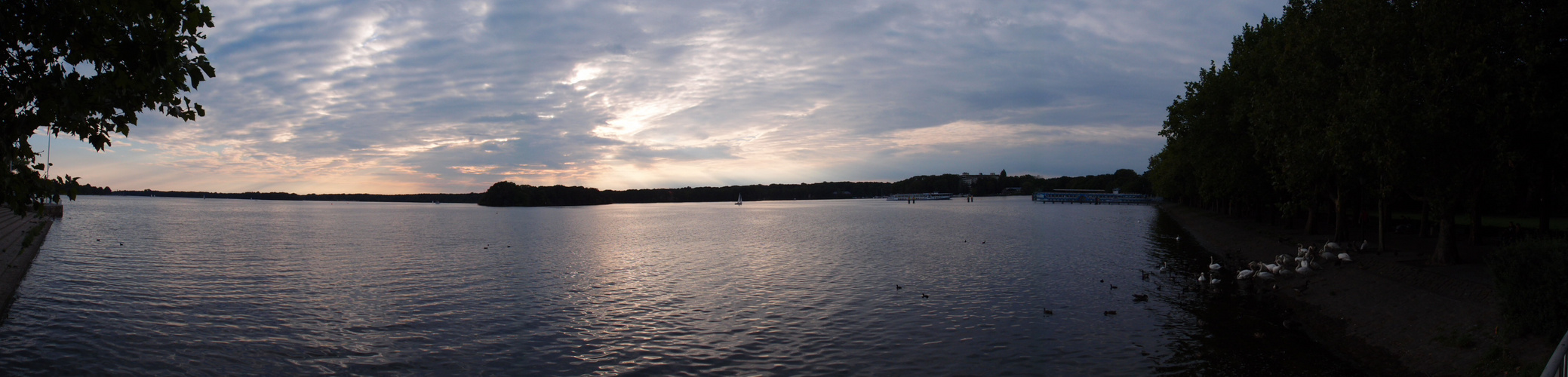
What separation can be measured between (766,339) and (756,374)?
307cm

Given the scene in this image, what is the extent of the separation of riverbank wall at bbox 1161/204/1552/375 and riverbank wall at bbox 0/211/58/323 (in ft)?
70.8

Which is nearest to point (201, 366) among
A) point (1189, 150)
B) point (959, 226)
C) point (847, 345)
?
point (847, 345)

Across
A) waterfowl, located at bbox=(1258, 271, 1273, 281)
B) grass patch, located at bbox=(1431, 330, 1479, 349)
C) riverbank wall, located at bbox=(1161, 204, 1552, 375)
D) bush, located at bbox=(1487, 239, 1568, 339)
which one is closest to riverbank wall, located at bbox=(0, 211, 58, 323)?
bush, located at bbox=(1487, 239, 1568, 339)

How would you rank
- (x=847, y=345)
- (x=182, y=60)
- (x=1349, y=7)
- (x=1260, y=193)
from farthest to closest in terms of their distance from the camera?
(x=1260, y=193), (x=1349, y=7), (x=847, y=345), (x=182, y=60)

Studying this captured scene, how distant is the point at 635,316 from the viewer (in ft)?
67.1

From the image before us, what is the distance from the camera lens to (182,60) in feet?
28.0

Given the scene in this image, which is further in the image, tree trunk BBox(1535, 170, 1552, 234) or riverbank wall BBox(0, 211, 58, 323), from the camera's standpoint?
tree trunk BBox(1535, 170, 1552, 234)

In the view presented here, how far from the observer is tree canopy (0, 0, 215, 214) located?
8148 mm

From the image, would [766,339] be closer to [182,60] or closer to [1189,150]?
[182,60]

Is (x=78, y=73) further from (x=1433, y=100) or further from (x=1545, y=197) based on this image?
(x=1545, y=197)

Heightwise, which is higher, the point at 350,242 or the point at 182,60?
the point at 182,60

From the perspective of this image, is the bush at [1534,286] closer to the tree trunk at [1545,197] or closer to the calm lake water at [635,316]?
the calm lake water at [635,316]

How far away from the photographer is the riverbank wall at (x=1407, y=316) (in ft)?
41.4

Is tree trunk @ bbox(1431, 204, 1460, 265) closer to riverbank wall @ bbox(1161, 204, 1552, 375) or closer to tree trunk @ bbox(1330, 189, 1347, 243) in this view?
riverbank wall @ bbox(1161, 204, 1552, 375)
